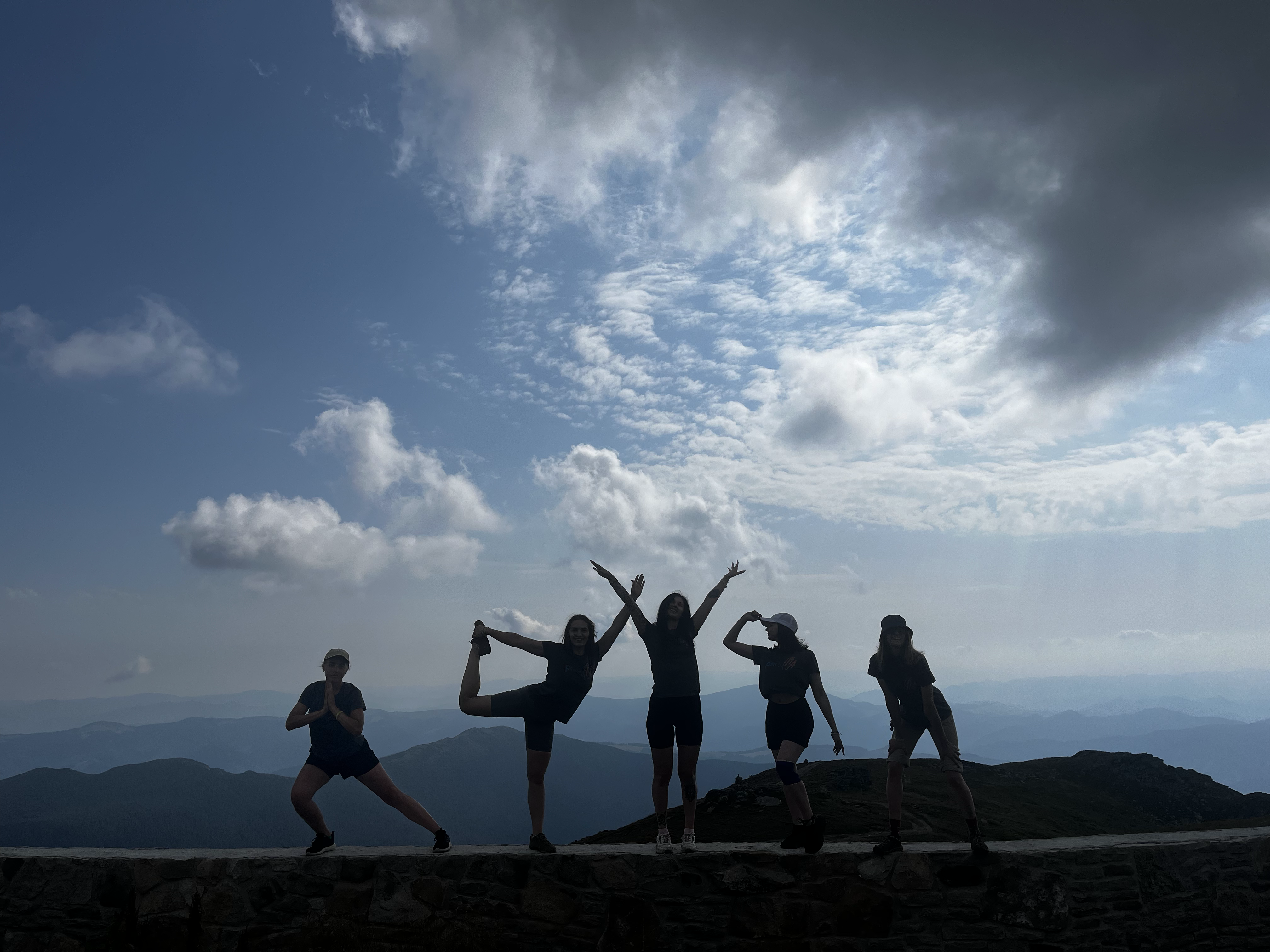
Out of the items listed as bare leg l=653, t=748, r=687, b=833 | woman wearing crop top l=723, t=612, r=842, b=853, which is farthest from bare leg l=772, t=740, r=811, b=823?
bare leg l=653, t=748, r=687, b=833

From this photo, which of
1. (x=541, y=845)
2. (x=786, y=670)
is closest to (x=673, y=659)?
(x=786, y=670)

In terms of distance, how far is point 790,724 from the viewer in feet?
21.8

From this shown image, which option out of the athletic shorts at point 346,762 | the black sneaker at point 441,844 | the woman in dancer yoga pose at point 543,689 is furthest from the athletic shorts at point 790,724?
the athletic shorts at point 346,762

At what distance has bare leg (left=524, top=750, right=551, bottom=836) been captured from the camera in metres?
6.64

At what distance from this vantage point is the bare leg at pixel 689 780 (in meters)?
6.53

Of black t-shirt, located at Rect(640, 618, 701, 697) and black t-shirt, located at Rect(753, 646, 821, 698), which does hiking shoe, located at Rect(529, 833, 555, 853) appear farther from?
black t-shirt, located at Rect(753, 646, 821, 698)

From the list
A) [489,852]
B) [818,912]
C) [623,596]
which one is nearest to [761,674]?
[623,596]

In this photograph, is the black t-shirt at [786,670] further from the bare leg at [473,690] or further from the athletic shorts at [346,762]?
the athletic shorts at [346,762]

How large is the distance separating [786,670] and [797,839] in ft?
4.69

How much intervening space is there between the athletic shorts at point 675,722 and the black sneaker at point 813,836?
3.80 ft

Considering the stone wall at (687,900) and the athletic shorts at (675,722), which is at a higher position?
the athletic shorts at (675,722)

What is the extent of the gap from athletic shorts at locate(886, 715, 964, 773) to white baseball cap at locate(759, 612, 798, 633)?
4.07ft

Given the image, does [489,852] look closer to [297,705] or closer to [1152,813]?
[297,705]

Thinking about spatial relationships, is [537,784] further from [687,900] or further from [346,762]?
[346,762]
